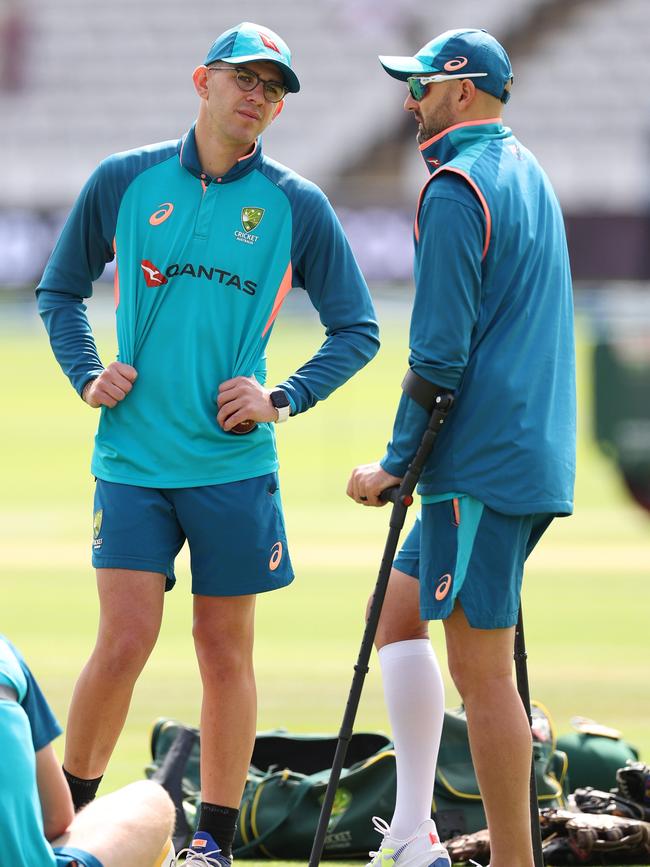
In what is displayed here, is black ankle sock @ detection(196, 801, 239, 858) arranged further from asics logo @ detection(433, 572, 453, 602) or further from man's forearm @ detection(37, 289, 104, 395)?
man's forearm @ detection(37, 289, 104, 395)

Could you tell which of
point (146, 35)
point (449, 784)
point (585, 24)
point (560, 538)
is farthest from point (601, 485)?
point (146, 35)

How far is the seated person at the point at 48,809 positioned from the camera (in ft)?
7.93

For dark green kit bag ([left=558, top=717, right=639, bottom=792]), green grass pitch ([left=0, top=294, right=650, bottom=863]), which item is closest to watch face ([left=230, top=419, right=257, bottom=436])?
dark green kit bag ([left=558, top=717, right=639, bottom=792])

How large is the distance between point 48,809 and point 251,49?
6.37 feet

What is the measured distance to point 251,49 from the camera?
12.1ft

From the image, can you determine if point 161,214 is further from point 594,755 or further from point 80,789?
point 594,755

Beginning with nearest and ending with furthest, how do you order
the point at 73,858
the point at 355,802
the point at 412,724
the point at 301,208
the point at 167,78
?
1. the point at 73,858
2. the point at 412,724
3. the point at 301,208
4. the point at 355,802
5. the point at 167,78

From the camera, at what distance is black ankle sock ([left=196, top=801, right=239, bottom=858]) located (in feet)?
12.1

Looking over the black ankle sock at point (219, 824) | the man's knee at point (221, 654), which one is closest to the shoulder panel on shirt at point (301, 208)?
the man's knee at point (221, 654)

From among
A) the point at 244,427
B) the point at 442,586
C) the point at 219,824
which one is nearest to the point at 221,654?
the point at 219,824

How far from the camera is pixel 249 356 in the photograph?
3.78 metres

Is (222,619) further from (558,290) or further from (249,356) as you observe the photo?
(558,290)

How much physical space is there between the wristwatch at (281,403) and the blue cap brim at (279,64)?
2.52 ft

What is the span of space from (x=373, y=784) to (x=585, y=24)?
30.3 meters
